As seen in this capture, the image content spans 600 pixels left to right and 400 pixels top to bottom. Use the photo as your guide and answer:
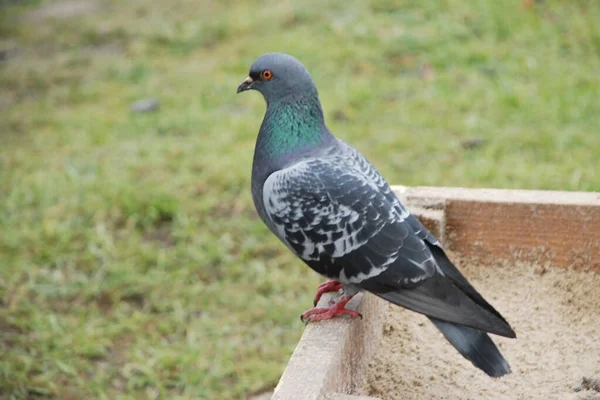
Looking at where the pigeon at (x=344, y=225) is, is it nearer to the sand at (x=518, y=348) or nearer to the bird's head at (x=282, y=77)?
the bird's head at (x=282, y=77)

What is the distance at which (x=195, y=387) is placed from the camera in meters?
3.45

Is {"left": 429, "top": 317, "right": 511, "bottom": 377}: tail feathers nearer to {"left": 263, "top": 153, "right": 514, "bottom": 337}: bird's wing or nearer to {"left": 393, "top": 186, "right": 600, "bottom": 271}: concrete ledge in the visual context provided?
{"left": 263, "top": 153, "right": 514, "bottom": 337}: bird's wing

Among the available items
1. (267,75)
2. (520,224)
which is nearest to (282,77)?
(267,75)

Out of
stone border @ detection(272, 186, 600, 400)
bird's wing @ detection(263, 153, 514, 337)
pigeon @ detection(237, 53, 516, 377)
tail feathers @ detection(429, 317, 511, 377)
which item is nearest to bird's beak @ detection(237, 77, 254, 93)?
pigeon @ detection(237, 53, 516, 377)

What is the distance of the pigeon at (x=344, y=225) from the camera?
6.96 feet

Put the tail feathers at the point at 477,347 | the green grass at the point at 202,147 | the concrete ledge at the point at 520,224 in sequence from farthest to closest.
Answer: the green grass at the point at 202,147, the concrete ledge at the point at 520,224, the tail feathers at the point at 477,347

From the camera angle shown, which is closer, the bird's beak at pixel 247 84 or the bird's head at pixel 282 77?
the bird's head at pixel 282 77

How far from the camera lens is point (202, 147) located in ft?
17.7

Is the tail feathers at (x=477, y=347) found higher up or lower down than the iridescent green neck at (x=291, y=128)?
lower down

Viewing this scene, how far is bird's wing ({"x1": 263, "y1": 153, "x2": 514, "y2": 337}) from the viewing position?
2.20 m

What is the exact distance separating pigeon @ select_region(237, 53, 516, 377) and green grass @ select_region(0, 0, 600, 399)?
132 centimetres

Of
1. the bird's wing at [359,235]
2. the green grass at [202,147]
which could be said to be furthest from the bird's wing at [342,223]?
the green grass at [202,147]

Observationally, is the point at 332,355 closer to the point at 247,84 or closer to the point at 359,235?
the point at 359,235

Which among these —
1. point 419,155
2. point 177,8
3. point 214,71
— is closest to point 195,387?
point 419,155
